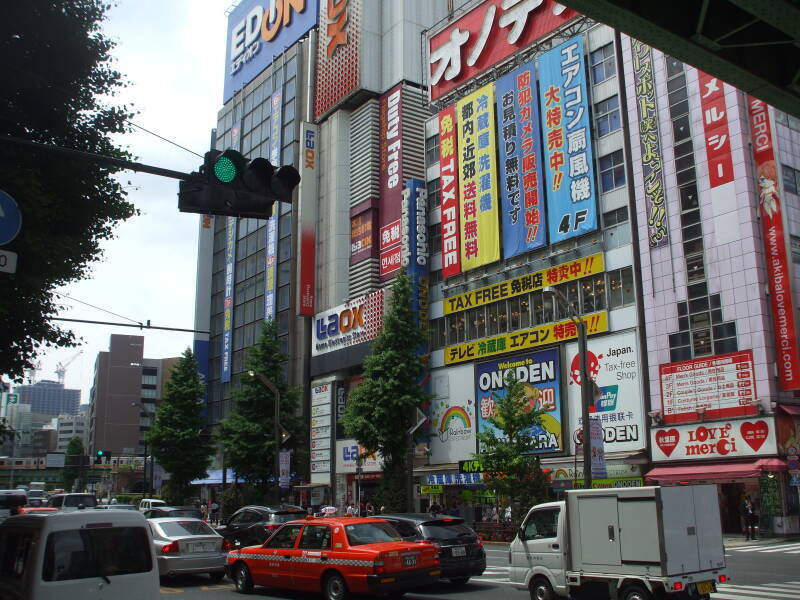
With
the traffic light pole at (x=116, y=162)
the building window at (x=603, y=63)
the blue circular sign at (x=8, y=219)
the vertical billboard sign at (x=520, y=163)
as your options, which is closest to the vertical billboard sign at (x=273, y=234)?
the vertical billboard sign at (x=520, y=163)

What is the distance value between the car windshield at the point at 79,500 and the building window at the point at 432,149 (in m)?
27.4

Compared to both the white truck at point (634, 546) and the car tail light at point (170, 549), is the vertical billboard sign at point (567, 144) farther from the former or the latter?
the car tail light at point (170, 549)

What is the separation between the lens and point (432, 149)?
48.1 meters

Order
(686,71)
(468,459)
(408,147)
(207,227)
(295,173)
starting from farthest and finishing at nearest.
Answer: (207,227) < (408,147) < (468,459) < (686,71) < (295,173)

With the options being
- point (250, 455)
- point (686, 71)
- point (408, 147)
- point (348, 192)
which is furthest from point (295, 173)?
point (348, 192)

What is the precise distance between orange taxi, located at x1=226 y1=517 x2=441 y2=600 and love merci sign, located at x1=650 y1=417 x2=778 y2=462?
19104 mm

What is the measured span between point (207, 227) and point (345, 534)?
208ft

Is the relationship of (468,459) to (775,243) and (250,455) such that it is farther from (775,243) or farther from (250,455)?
(775,243)

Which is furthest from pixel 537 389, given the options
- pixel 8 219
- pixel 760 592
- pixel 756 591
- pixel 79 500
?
pixel 8 219

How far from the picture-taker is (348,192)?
54.4 meters

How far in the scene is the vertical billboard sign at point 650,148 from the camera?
3312 centimetres

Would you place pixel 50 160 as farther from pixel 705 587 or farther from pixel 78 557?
pixel 705 587

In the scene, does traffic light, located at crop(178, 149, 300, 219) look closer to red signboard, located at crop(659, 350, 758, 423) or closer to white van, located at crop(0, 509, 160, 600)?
white van, located at crop(0, 509, 160, 600)

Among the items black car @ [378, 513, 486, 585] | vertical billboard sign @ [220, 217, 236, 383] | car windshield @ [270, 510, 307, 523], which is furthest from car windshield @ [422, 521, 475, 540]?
vertical billboard sign @ [220, 217, 236, 383]
